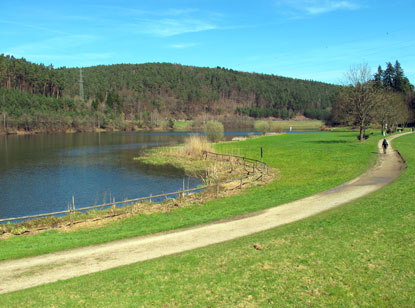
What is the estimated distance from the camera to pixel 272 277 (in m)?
9.88

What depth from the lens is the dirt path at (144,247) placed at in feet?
38.7

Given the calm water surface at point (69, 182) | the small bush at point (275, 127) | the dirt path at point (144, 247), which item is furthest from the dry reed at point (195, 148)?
the small bush at point (275, 127)

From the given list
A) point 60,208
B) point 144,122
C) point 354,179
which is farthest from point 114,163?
point 144,122

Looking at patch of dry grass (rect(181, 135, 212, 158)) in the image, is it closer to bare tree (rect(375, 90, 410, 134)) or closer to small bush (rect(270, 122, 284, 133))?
bare tree (rect(375, 90, 410, 134))

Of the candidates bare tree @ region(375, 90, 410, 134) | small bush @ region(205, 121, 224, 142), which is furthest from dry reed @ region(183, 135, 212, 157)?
bare tree @ region(375, 90, 410, 134)

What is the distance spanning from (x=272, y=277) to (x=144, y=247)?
6.17 m

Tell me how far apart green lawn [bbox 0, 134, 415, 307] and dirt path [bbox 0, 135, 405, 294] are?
966 millimetres

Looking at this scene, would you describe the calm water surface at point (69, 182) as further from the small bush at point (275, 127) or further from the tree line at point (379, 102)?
the small bush at point (275, 127)

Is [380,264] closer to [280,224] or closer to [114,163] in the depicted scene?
[280,224]

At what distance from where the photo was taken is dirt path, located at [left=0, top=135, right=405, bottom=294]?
38.7 ft

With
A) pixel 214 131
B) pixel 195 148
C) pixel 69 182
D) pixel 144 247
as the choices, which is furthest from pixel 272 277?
pixel 214 131

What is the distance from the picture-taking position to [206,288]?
9.54 metres

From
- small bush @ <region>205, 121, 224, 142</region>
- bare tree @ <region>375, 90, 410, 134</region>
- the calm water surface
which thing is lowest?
the calm water surface

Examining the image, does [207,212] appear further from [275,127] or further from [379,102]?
[275,127]
